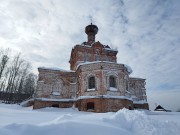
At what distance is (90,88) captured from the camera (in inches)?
712

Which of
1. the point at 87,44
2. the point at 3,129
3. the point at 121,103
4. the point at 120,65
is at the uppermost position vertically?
the point at 87,44

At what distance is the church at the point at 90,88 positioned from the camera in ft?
56.3

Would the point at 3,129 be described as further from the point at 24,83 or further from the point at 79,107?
the point at 24,83

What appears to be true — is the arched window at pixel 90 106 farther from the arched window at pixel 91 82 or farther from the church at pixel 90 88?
the arched window at pixel 91 82

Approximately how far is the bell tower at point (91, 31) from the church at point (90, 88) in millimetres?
3417

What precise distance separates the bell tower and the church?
3417 millimetres

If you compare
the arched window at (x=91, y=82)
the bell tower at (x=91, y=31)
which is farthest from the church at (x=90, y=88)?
the bell tower at (x=91, y=31)

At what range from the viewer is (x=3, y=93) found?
99.6 feet

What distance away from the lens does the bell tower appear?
26.4 metres

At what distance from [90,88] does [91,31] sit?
11.8 meters

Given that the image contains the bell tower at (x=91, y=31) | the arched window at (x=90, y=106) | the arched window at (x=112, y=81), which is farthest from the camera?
the bell tower at (x=91, y=31)

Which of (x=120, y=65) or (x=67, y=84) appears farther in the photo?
(x=67, y=84)

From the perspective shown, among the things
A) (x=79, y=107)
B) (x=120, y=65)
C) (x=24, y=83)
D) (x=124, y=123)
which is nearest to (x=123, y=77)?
(x=120, y=65)

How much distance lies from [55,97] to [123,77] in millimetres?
8522
